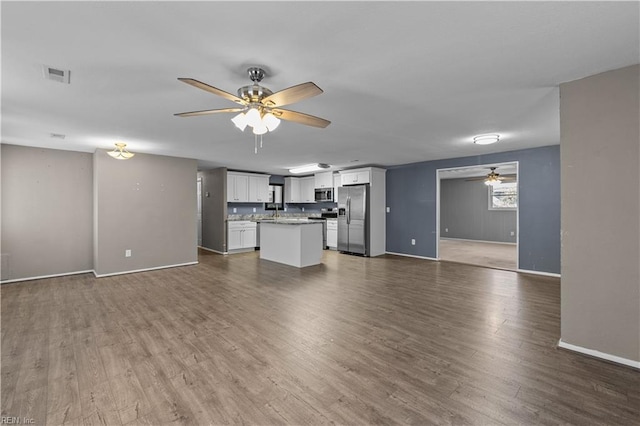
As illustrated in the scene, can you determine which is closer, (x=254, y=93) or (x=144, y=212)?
(x=254, y=93)

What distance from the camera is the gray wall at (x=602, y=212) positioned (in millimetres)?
2213

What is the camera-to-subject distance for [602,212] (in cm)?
233

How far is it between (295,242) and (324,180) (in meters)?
3.20

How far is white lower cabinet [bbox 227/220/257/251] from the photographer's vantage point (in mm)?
7883

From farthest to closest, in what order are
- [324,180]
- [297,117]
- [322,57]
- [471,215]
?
1. [471,215]
2. [324,180]
3. [297,117]
4. [322,57]

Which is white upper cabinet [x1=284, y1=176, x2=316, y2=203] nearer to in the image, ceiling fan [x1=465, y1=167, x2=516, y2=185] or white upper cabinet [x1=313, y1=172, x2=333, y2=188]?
white upper cabinet [x1=313, y1=172, x2=333, y2=188]

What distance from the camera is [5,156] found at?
15.8 ft

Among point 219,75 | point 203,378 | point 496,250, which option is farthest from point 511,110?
point 496,250

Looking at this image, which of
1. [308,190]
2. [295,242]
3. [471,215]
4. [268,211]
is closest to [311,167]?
[308,190]

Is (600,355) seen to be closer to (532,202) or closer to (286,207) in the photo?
(532,202)

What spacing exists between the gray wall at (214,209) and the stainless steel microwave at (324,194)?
2.79m

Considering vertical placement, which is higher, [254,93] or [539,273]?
[254,93]

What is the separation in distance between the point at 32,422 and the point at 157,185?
4812 millimetres

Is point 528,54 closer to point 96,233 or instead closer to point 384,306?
point 384,306
